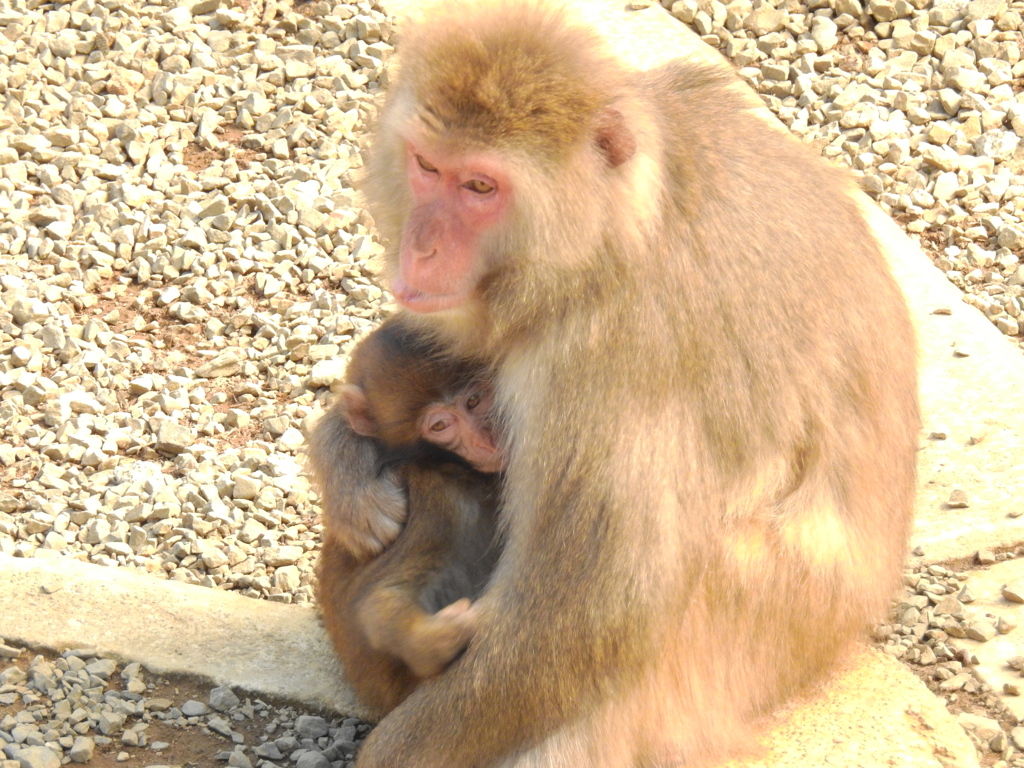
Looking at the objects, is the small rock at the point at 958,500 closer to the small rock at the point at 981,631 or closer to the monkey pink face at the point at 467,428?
the small rock at the point at 981,631

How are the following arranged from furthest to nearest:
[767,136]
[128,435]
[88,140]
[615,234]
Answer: [88,140] < [128,435] < [767,136] < [615,234]

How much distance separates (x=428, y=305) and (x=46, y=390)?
3.06m

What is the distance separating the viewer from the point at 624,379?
10.2 ft

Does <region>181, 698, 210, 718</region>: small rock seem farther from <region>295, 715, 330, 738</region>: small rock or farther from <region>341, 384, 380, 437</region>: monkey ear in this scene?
<region>341, 384, 380, 437</region>: monkey ear

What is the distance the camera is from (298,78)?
739 centimetres

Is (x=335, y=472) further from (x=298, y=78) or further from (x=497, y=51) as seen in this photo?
(x=298, y=78)

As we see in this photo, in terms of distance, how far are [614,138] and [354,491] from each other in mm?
1256

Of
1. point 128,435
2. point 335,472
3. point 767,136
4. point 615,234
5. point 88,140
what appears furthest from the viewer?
point 88,140

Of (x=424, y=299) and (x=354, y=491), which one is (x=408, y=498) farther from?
(x=424, y=299)

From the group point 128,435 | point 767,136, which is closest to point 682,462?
point 767,136

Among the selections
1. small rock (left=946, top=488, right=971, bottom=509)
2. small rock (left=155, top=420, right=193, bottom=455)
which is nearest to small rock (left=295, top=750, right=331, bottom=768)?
small rock (left=155, top=420, right=193, bottom=455)

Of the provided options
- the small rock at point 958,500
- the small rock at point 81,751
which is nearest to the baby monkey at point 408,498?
the small rock at point 81,751

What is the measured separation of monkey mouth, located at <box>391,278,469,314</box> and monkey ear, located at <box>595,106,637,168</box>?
1.53ft

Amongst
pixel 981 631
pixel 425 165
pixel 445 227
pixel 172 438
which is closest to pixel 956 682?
pixel 981 631
